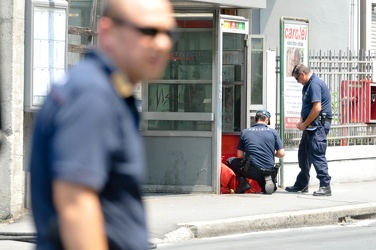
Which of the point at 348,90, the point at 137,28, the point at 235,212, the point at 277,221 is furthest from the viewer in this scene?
the point at 348,90

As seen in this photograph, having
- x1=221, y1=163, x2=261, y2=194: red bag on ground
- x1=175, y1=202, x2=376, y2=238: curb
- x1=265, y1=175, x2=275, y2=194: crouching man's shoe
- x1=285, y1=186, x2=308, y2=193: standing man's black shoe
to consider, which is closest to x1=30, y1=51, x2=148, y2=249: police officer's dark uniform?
x1=175, y1=202, x2=376, y2=238: curb

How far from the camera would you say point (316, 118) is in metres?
14.2

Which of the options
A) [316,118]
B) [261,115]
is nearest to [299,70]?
[316,118]

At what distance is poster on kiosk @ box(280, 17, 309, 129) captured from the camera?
15.1 meters

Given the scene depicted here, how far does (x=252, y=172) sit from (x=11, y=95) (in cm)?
450

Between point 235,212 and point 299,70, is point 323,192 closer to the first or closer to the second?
point 299,70

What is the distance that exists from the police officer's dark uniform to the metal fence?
44.5ft

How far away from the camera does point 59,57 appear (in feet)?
37.7

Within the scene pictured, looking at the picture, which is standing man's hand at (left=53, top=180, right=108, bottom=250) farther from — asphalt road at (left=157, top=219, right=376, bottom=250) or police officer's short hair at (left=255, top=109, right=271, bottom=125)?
police officer's short hair at (left=255, top=109, right=271, bottom=125)

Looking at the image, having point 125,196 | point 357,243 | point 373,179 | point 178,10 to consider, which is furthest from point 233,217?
point 125,196

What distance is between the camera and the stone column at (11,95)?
11234 millimetres

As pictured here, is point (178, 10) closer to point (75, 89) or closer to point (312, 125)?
point (312, 125)

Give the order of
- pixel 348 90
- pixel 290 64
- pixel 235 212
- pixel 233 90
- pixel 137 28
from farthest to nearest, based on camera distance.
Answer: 1. pixel 348 90
2. pixel 290 64
3. pixel 233 90
4. pixel 235 212
5. pixel 137 28

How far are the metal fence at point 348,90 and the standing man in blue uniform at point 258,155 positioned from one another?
237 cm
